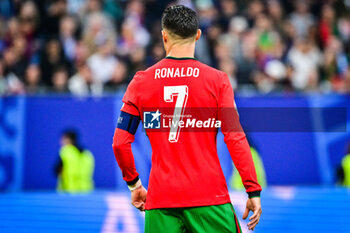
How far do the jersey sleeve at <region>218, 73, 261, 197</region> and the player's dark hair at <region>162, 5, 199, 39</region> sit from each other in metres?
0.33

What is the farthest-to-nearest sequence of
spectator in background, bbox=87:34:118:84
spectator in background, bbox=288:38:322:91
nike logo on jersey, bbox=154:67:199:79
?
spectator in background, bbox=288:38:322:91
spectator in background, bbox=87:34:118:84
nike logo on jersey, bbox=154:67:199:79

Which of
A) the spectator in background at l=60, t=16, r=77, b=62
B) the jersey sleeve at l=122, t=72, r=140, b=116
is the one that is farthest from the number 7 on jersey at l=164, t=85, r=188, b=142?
the spectator in background at l=60, t=16, r=77, b=62

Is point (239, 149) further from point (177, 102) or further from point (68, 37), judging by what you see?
point (68, 37)

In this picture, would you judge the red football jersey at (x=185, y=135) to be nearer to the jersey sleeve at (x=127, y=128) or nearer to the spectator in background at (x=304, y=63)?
the jersey sleeve at (x=127, y=128)

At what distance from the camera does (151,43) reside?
1184 cm

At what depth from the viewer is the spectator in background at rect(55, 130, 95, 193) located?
902 centimetres

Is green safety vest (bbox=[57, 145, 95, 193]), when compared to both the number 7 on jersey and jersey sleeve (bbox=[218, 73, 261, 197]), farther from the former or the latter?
jersey sleeve (bbox=[218, 73, 261, 197])

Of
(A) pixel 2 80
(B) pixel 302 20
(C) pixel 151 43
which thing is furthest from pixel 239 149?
(B) pixel 302 20

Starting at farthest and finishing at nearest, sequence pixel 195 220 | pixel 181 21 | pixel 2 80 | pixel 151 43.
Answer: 1. pixel 151 43
2. pixel 2 80
3. pixel 181 21
4. pixel 195 220

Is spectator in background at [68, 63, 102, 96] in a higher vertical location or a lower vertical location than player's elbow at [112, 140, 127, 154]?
lower

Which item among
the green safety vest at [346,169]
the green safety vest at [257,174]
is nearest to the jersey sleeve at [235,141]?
the green safety vest at [257,174]

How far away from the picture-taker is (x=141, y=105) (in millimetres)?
3334

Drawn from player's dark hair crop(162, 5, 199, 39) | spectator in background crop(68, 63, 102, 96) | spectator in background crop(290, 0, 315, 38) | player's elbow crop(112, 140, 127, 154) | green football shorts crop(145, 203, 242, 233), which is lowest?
spectator in background crop(68, 63, 102, 96)

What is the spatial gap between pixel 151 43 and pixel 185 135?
8787mm
